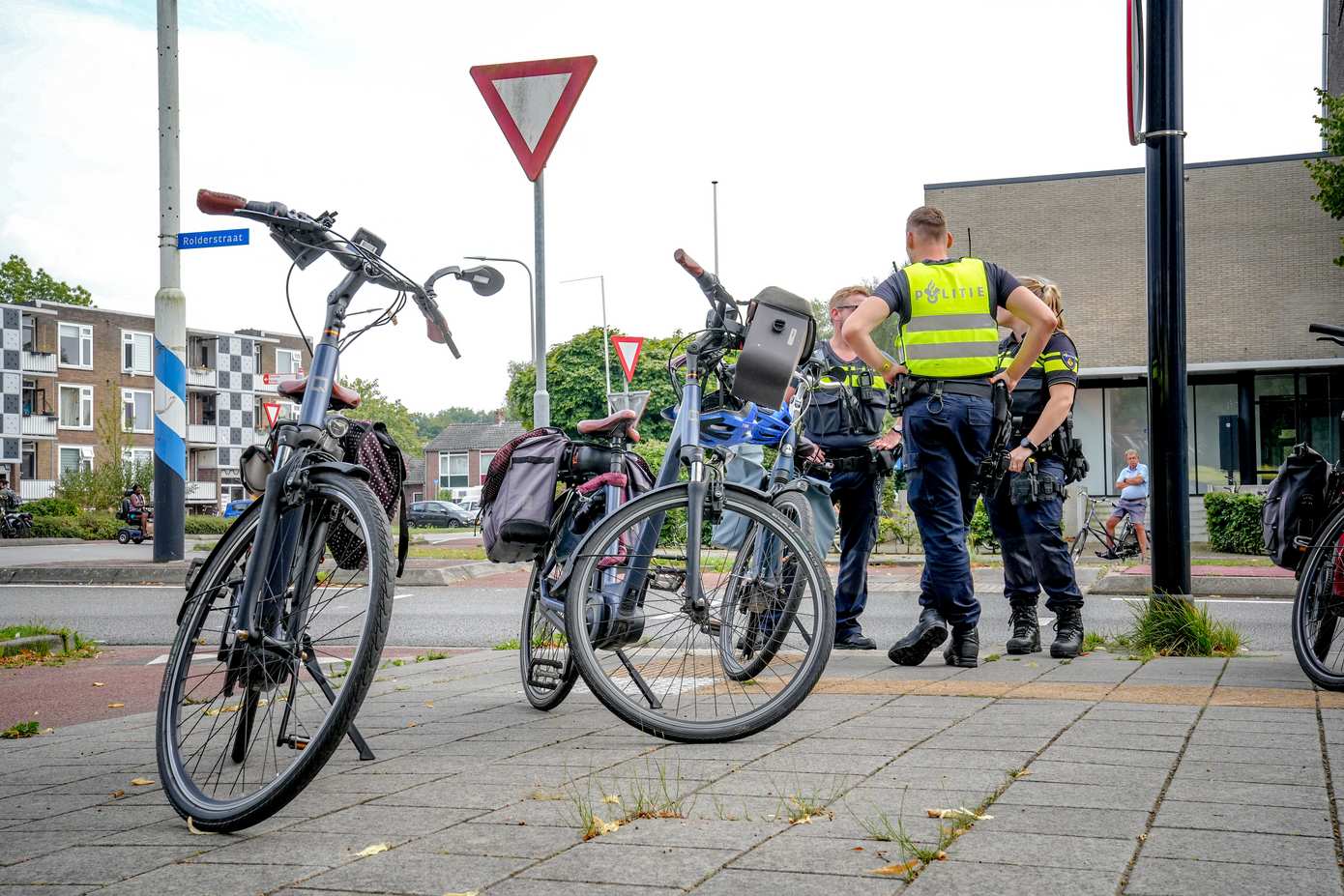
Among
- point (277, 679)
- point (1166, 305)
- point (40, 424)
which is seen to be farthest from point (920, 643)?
point (40, 424)

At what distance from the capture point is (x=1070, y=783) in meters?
3.08

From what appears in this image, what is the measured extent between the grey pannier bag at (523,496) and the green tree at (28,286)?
74857 millimetres

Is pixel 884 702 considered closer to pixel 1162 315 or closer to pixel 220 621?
pixel 220 621

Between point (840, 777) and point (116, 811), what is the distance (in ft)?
5.93

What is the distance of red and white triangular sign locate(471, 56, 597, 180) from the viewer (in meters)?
7.41

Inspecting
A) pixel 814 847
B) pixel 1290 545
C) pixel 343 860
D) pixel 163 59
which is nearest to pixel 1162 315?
pixel 1290 545

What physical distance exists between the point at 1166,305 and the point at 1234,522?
1534 centimetres

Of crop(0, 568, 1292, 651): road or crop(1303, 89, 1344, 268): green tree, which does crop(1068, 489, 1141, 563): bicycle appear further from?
crop(1303, 89, 1344, 268): green tree

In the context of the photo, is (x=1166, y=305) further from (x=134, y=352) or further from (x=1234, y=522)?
(x=134, y=352)

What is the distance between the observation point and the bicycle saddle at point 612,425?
4.41 meters

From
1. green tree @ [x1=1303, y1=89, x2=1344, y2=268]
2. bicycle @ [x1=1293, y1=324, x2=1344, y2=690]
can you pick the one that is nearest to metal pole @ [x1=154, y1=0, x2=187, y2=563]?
bicycle @ [x1=1293, y1=324, x2=1344, y2=690]

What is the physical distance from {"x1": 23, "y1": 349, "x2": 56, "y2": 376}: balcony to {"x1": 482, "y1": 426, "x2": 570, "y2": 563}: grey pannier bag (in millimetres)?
69521

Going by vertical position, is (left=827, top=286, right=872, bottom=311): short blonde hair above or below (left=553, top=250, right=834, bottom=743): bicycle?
above

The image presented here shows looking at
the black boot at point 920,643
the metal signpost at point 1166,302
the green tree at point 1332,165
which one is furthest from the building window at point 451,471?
Result: the black boot at point 920,643
